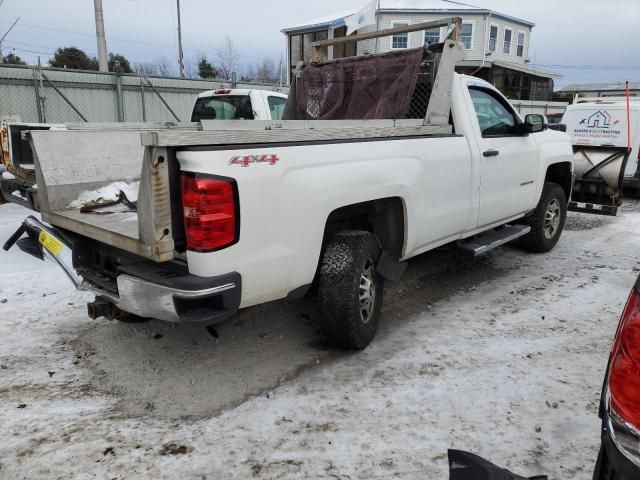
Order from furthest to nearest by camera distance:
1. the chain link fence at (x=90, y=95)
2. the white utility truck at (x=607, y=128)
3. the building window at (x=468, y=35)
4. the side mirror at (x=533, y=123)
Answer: the building window at (x=468, y=35), the chain link fence at (x=90, y=95), the white utility truck at (x=607, y=128), the side mirror at (x=533, y=123)

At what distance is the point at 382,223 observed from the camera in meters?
4.13

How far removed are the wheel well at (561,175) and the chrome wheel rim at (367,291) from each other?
3.85m

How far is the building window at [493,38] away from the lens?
2983cm

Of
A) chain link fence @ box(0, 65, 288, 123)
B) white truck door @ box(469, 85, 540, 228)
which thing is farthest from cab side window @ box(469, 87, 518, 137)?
chain link fence @ box(0, 65, 288, 123)

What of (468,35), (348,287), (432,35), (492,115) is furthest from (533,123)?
(468,35)

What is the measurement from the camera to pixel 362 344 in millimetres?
3863

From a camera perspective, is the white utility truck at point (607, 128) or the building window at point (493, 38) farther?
the building window at point (493, 38)

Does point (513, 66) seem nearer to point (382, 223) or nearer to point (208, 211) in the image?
point (382, 223)

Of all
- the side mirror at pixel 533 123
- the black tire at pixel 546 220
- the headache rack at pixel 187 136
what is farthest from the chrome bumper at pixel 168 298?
the black tire at pixel 546 220

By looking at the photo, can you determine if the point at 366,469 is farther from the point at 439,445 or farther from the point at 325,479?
the point at 439,445

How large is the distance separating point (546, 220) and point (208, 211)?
518cm

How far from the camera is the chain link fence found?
38.2 feet

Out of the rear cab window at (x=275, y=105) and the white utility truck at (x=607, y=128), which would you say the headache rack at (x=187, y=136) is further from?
the white utility truck at (x=607, y=128)

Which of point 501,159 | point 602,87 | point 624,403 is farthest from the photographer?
point 602,87
